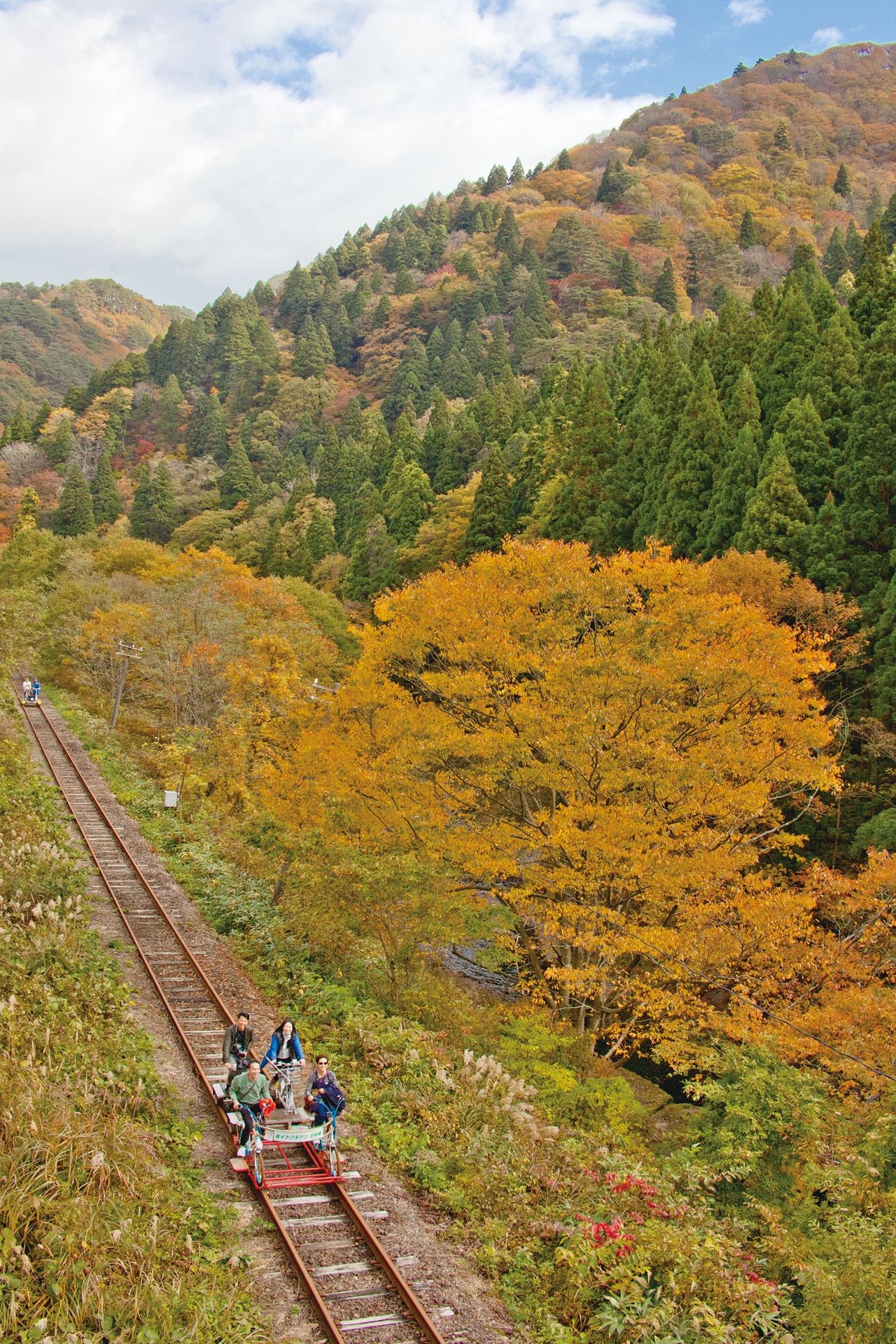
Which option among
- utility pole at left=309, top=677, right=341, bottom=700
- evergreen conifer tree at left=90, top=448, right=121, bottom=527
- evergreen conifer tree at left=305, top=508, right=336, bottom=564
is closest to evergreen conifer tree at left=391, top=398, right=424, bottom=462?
evergreen conifer tree at left=305, top=508, right=336, bottom=564

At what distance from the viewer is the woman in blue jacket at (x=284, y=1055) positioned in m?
9.27

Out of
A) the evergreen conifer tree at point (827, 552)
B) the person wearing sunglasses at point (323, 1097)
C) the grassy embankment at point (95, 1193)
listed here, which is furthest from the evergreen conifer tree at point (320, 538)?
the person wearing sunglasses at point (323, 1097)

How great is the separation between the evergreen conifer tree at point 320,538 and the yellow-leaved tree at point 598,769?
3849cm

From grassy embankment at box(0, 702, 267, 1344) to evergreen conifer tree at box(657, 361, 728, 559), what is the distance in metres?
23.7

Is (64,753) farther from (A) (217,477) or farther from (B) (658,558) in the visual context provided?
(A) (217,477)

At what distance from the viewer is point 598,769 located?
49.4 feet

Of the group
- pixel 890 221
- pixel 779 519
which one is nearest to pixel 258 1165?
pixel 779 519

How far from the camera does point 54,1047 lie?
955 cm

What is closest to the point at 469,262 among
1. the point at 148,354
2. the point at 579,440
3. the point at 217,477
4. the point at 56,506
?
the point at 148,354

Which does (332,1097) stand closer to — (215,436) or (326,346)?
(215,436)

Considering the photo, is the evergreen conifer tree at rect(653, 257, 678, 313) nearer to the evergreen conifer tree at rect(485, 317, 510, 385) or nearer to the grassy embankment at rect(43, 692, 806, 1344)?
the evergreen conifer tree at rect(485, 317, 510, 385)

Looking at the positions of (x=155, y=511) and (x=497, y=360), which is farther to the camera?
(x=497, y=360)

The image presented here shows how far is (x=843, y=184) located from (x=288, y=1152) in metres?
153

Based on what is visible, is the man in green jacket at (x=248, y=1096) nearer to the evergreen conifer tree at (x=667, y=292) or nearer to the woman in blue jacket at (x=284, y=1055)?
the woman in blue jacket at (x=284, y=1055)
